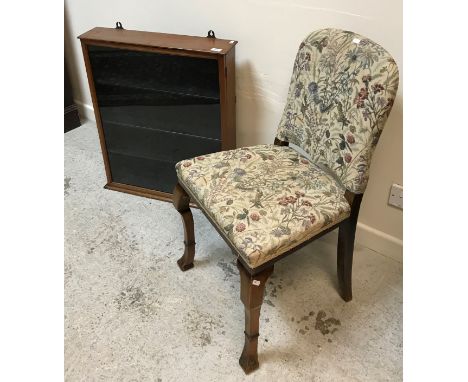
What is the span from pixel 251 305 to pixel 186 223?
1.65ft

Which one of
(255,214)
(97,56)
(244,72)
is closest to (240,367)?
(255,214)

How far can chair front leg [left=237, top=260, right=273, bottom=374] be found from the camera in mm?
1181

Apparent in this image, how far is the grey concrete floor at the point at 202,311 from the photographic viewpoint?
136 centimetres

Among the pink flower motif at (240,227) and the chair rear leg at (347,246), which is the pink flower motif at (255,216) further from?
the chair rear leg at (347,246)

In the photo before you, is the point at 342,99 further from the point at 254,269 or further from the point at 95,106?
the point at 95,106

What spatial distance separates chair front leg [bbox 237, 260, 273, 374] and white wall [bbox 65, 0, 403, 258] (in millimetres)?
734

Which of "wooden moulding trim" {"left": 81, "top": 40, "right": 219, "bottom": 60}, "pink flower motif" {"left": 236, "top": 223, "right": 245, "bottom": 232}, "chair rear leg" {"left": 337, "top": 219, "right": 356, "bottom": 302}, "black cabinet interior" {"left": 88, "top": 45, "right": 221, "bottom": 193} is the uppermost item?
"wooden moulding trim" {"left": 81, "top": 40, "right": 219, "bottom": 60}

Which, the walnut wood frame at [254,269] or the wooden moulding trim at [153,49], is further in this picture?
the wooden moulding trim at [153,49]

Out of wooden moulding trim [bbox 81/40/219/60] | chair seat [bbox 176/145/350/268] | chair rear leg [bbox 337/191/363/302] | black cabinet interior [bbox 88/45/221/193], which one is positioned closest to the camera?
chair seat [bbox 176/145/350/268]

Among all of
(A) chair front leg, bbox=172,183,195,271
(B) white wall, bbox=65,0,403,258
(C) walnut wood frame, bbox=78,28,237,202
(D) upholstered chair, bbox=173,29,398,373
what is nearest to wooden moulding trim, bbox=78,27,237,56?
(C) walnut wood frame, bbox=78,28,237,202

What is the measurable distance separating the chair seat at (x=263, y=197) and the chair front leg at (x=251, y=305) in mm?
53

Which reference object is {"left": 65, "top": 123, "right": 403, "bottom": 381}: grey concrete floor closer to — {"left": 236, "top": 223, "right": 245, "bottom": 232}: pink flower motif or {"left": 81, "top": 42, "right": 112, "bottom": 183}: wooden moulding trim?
{"left": 81, "top": 42, "right": 112, "bottom": 183}: wooden moulding trim

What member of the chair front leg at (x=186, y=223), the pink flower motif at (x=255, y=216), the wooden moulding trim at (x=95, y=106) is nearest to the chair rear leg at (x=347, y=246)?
the pink flower motif at (x=255, y=216)
